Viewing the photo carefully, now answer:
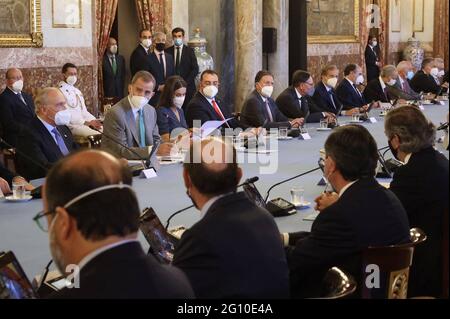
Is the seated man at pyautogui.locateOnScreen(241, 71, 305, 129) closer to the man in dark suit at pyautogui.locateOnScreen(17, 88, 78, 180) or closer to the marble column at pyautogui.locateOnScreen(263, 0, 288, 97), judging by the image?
the man in dark suit at pyautogui.locateOnScreen(17, 88, 78, 180)

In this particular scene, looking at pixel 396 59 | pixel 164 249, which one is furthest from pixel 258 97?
pixel 396 59

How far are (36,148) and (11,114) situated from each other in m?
3.12

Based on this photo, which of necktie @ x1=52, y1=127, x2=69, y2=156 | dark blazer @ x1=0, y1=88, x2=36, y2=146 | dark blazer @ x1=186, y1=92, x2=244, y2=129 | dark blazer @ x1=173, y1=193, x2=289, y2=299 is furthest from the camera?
dark blazer @ x1=0, y1=88, x2=36, y2=146

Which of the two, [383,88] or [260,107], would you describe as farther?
[383,88]

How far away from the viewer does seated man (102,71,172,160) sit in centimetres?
636

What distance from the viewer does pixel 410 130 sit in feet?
12.9

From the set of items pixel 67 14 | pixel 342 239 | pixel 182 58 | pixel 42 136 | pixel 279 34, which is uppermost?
pixel 67 14

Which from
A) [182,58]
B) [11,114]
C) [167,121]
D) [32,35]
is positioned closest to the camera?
[167,121]

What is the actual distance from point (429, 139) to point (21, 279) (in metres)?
2.17

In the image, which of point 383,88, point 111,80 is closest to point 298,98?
point 383,88

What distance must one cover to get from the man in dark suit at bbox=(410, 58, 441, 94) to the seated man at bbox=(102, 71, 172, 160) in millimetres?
7880

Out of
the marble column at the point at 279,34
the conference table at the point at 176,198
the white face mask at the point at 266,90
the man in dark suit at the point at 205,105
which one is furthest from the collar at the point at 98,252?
the marble column at the point at 279,34

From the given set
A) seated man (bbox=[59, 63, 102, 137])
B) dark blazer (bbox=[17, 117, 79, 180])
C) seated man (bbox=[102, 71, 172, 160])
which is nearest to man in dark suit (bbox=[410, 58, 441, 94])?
seated man (bbox=[59, 63, 102, 137])

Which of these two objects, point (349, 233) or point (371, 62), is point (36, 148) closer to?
point (349, 233)
